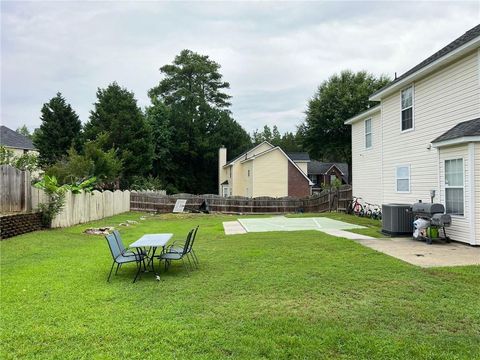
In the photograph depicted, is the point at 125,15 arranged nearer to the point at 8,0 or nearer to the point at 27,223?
the point at 8,0

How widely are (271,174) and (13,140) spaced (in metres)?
27.3

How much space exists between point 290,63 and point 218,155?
87.2 feet

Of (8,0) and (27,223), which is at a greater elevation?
(8,0)

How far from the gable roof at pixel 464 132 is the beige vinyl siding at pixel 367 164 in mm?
6476

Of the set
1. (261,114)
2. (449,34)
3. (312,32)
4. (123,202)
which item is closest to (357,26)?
(312,32)

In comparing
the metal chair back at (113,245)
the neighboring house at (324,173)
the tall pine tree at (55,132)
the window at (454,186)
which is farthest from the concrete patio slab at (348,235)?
the neighboring house at (324,173)

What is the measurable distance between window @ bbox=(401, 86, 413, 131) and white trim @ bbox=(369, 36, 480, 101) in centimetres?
32

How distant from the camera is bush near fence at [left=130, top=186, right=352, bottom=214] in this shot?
83.0 ft

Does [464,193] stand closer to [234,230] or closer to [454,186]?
[454,186]

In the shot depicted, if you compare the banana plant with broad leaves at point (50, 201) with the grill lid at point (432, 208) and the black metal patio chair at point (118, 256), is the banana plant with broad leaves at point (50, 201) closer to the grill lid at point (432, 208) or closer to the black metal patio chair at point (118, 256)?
the black metal patio chair at point (118, 256)

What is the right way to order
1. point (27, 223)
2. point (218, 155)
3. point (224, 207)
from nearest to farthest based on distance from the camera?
1. point (27, 223)
2. point (224, 207)
3. point (218, 155)

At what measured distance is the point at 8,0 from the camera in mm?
11164

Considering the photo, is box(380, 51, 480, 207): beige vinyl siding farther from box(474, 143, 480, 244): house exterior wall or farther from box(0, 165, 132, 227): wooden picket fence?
box(0, 165, 132, 227): wooden picket fence

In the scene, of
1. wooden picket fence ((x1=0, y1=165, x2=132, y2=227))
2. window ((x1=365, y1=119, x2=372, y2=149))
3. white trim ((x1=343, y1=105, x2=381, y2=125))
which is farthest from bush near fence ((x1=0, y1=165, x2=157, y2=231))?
white trim ((x1=343, y1=105, x2=381, y2=125))
